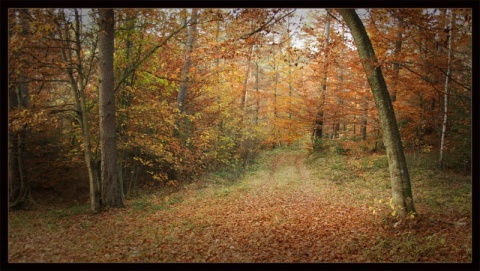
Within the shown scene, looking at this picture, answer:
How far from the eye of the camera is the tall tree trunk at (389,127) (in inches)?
259

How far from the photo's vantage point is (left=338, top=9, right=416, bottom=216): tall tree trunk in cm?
657

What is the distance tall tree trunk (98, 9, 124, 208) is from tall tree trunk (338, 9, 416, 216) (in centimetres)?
664

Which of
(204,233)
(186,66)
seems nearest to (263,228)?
(204,233)

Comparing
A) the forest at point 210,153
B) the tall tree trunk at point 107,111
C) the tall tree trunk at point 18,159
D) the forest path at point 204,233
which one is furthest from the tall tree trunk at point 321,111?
the tall tree trunk at point 18,159

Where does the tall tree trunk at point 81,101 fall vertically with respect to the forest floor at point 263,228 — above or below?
above

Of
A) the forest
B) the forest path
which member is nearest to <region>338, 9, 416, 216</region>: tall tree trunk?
the forest

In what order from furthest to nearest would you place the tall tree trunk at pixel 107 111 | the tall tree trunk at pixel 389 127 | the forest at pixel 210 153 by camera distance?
1. the tall tree trunk at pixel 107 111
2. the tall tree trunk at pixel 389 127
3. the forest at pixel 210 153

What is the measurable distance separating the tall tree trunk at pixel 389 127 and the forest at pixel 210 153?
0.03 meters

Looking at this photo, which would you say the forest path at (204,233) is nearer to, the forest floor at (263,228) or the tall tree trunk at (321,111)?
the forest floor at (263,228)

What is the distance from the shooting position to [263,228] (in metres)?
6.75

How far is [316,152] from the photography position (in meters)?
19.0

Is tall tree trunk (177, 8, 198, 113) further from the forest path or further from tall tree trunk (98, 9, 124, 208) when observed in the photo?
the forest path

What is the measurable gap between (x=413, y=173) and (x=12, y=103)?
1549 cm
